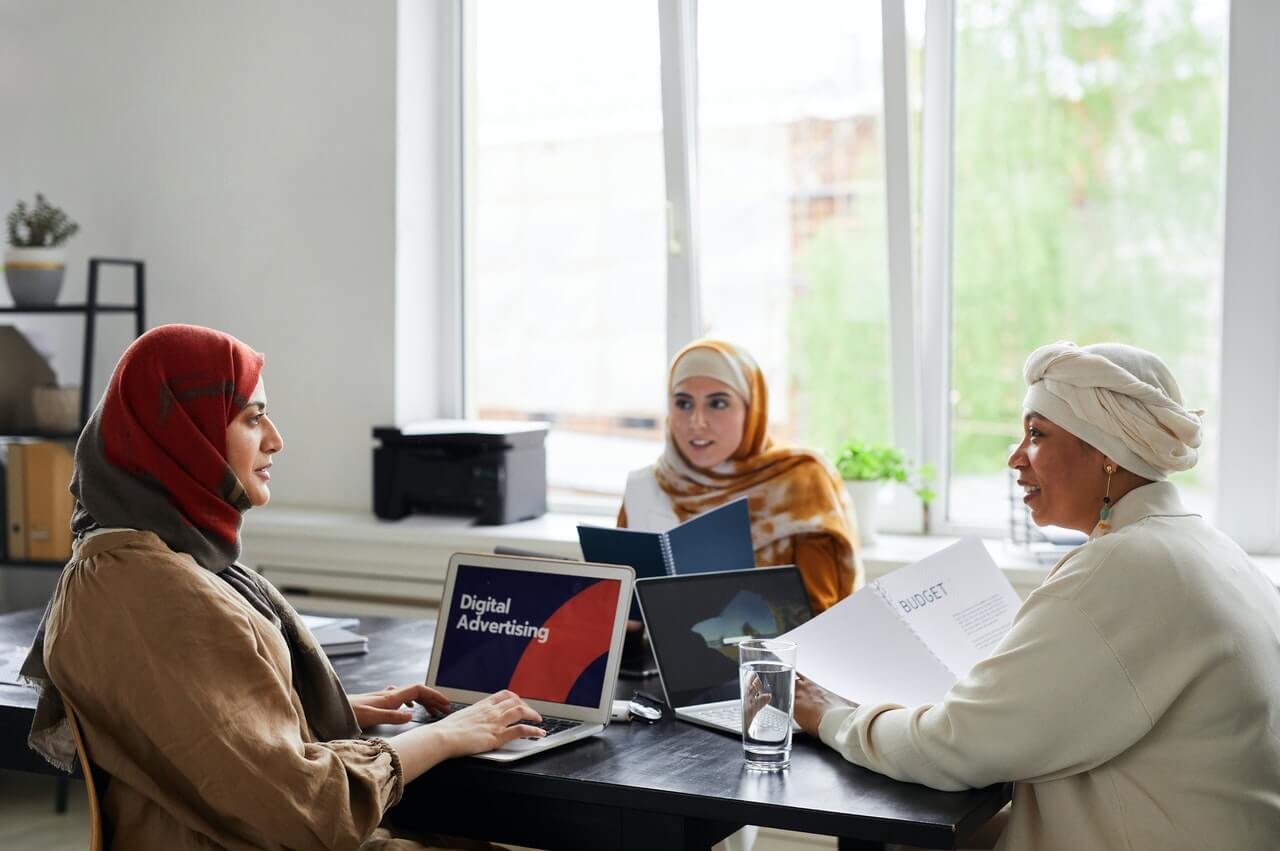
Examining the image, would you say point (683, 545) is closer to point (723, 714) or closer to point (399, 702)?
point (723, 714)

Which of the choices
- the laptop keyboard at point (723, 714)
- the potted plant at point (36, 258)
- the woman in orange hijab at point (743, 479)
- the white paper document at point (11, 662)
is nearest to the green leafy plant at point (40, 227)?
the potted plant at point (36, 258)

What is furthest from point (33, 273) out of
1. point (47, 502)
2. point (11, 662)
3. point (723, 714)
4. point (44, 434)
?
point (723, 714)

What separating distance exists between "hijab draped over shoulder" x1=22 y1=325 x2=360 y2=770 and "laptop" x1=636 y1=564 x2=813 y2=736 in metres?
0.58

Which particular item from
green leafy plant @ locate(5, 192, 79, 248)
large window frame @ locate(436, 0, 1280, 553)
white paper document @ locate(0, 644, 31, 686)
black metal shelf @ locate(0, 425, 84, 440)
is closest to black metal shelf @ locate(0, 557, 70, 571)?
black metal shelf @ locate(0, 425, 84, 440)

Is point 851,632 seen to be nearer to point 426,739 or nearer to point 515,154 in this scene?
point 426,739

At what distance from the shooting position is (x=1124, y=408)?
1706 mm

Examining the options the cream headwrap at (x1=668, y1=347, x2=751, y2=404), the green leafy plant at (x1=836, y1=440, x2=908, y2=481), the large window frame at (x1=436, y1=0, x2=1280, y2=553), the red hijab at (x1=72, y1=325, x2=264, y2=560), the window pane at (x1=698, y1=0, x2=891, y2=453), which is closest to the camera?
the red hijab at (x1=72, y1=325, x2=264, y2=560)

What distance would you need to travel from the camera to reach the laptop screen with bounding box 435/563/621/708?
1.84 m

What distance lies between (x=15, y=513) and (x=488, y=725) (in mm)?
2829

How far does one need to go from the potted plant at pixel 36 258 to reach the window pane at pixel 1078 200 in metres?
2.78

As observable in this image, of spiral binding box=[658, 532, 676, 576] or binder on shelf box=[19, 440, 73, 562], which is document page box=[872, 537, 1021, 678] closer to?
spiral binding box=[658, 532, 676, 576]

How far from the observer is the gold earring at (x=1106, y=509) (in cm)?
174

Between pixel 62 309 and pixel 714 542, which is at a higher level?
pixel 62 309

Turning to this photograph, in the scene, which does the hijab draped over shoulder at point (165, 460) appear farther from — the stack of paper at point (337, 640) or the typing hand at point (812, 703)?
the typing hand at point (812, 703)
